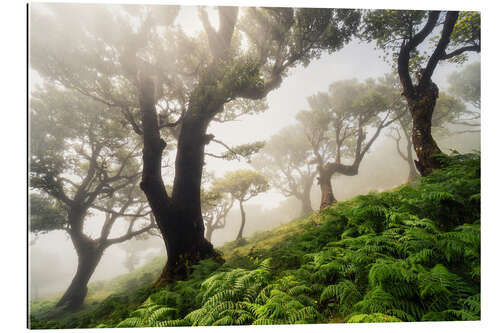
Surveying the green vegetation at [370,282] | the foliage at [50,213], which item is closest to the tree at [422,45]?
the green vegetation at [370,282]

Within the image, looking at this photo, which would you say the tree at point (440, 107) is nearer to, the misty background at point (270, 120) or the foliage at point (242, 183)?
the misty background at point (270, 120)

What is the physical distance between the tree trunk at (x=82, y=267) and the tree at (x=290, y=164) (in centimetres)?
854

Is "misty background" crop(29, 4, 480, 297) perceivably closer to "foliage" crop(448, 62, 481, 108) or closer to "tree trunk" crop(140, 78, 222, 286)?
"foliage" crop(448, 62, 481, 108)

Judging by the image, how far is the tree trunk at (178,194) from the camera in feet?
15.1

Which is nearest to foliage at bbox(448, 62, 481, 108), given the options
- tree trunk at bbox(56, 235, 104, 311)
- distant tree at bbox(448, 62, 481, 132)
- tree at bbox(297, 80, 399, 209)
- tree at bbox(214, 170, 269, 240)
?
distant tree at bbox(448, 62, 481, 132)

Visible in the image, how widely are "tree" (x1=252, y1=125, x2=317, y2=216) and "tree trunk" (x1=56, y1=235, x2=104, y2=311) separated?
28.0ft

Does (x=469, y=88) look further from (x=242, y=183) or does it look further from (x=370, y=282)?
(x=242, y=183)

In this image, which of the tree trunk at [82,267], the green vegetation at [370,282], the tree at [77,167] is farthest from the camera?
the tree trunk at [82,267]

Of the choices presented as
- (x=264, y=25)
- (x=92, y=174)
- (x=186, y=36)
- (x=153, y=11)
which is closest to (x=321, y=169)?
(x=264, y=25)

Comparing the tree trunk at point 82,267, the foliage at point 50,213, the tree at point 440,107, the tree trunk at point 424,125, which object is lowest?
the tree trunk at point 82,267

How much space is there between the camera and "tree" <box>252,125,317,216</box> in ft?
38.3

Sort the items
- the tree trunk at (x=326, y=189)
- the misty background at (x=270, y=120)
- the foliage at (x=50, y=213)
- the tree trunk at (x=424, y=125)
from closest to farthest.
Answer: the misty background at (x=270, y=120)
the tree trunk at (x=424, y=125)
the foliage at (x=50, y=213)
the tree trunk at (x=326, y=189)
